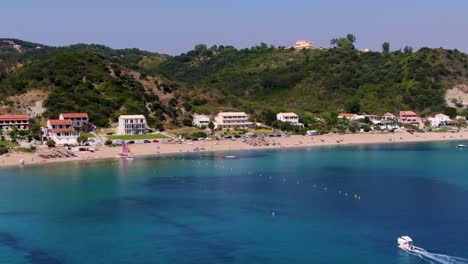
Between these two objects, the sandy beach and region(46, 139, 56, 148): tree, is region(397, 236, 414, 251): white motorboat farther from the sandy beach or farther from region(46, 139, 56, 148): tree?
region(46, 139, 56, 148): tree

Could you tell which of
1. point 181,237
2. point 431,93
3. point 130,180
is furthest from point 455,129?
point 181,237

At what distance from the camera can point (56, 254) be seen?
39531 millimetres

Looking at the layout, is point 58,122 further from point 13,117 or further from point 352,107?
point 352,107

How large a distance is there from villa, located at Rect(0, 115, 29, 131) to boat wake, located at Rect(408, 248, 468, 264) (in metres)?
74.2

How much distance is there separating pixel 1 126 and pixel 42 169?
992 inches

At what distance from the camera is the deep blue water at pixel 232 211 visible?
39.6m

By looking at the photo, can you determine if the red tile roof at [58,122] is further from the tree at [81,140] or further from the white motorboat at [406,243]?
the white motorboat at [406,243]

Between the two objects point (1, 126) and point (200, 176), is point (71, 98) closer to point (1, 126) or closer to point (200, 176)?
point (1, 126)

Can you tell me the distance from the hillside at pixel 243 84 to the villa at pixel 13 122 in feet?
24.8

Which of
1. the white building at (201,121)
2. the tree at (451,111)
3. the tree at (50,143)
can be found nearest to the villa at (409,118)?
the tree at (451,111)

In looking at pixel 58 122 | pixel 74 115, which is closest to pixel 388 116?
pixel 74 115

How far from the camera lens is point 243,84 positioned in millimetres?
170000

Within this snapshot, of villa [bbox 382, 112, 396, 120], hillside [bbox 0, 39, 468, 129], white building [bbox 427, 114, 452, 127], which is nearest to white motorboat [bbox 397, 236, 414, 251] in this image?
hillside [bbox 0, 39, 468, 129]

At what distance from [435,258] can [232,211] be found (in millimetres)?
18222
